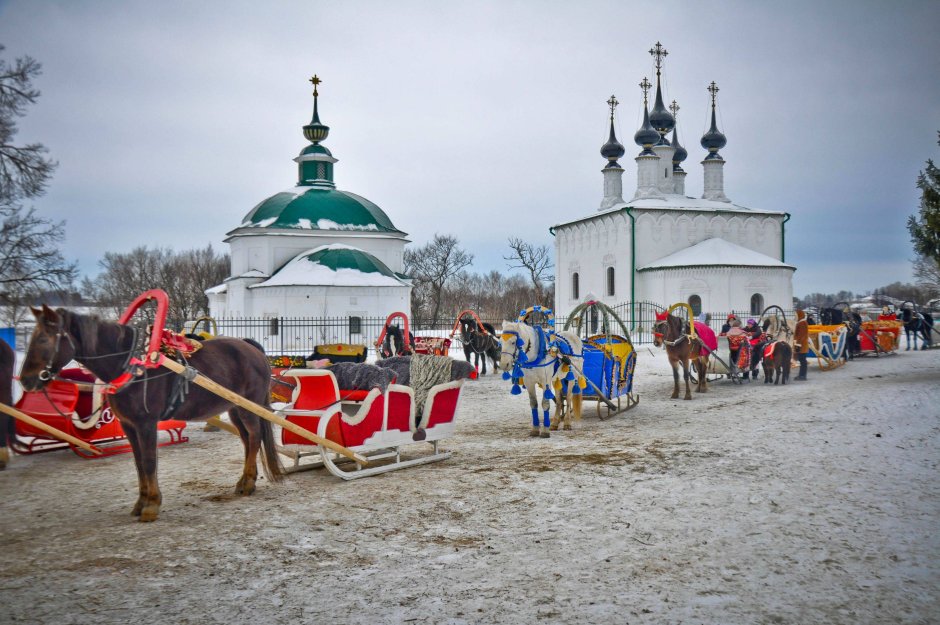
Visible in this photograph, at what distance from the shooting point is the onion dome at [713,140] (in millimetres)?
43719

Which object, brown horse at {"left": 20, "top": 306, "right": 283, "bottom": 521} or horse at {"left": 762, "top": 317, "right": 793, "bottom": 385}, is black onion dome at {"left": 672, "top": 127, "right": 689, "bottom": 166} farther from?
brown horse at {"left": 20, "top": 306, "right": 283, "bottom": 521}

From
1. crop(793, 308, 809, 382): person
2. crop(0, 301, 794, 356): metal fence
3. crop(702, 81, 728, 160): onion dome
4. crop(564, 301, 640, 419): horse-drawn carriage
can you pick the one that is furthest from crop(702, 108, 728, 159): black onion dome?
crop(564, 301, 640, 419): horse-drawn carriage

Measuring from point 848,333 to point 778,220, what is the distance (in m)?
23.7

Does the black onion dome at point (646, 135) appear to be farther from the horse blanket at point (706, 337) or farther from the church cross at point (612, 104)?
the horse blanket at point (706, 337)

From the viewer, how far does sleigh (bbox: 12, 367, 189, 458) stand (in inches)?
338

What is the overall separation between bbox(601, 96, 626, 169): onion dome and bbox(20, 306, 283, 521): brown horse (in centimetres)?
3989

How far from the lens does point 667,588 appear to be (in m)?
4.46

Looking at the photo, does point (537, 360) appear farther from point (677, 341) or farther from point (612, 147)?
point (612, 147)

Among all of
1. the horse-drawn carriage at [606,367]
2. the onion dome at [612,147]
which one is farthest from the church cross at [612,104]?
the horse-drawn carriage at [606,367]

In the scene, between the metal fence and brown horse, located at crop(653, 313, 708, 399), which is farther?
Answer: the metal fence

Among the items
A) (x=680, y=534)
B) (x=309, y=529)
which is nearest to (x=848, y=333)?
(x=680, y=534)

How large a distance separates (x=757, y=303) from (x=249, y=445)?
116 feet

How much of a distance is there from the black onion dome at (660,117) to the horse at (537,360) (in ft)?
114

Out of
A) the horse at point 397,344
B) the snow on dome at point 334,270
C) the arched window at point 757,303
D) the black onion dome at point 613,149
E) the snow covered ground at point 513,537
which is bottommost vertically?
the snow covered ground at point 513,537
